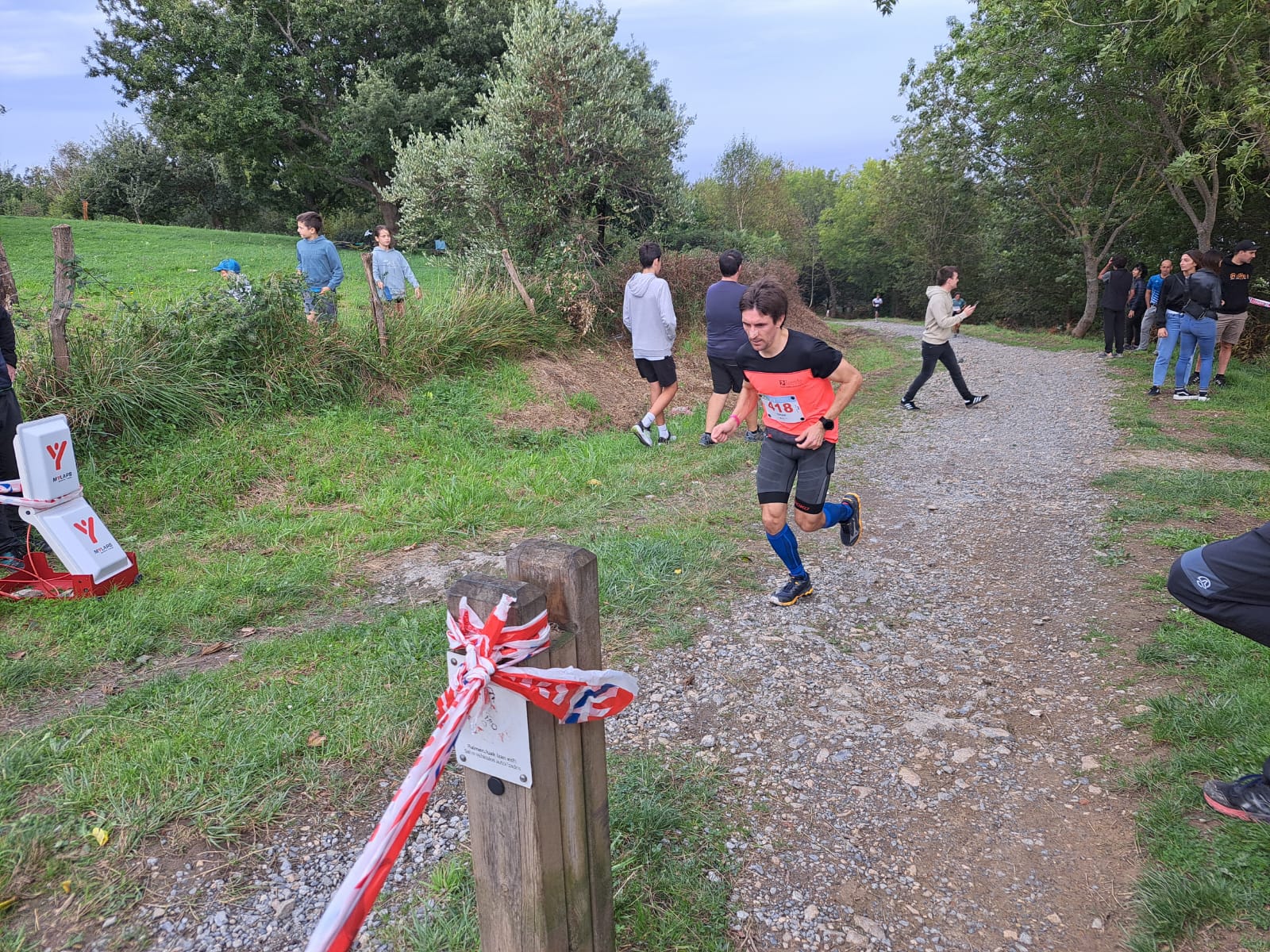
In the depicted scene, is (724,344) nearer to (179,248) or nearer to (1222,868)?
(1222,868)

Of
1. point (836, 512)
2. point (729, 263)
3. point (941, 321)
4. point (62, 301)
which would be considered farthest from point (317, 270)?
point (941, 321)

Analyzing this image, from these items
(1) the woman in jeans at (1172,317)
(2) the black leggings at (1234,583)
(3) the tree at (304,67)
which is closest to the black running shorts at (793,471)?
(2) the black leggings at (1234,583)

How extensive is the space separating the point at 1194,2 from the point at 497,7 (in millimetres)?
23039

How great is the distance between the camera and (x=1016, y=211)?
1098 inches

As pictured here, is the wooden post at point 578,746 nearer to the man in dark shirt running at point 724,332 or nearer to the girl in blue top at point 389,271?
the man in dark shirt running at point 724,332

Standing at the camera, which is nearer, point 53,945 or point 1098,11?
point 53,945

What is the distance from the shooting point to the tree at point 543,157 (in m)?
12.6

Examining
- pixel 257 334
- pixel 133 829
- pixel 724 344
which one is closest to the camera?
pixel 133 829

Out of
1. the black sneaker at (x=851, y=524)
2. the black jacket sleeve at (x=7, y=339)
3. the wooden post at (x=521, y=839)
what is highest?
the black jacket sleeve at (x=7, y=339)

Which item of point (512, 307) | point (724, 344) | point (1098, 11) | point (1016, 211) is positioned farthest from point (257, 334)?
point (1016, 211)

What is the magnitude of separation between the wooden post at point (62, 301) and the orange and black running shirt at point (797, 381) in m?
5.79

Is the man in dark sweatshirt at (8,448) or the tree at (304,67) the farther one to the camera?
the tree at (304,67)

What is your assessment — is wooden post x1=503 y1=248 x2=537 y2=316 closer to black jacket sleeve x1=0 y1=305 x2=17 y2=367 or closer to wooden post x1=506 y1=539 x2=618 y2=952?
black jacket sleeve x1=0 y1=305 x2=17 y2=367

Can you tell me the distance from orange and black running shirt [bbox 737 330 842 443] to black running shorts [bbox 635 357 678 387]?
434 cm
